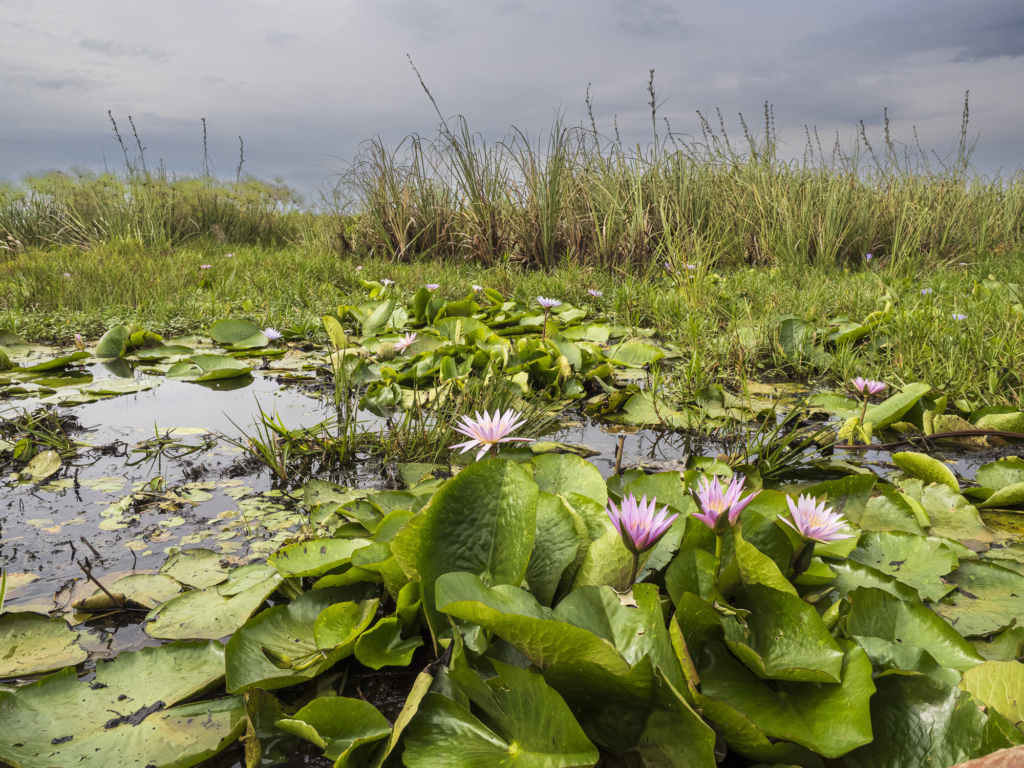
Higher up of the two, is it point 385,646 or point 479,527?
point 479,527

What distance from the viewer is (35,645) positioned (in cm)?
88

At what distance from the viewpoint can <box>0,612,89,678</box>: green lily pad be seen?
0.84 meters

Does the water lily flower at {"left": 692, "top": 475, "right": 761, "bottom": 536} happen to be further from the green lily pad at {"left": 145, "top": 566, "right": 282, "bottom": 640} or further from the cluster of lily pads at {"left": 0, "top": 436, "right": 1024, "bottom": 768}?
the green lily pad at {"left": 145, "top": 566, "right": 282, "bottom": 640}

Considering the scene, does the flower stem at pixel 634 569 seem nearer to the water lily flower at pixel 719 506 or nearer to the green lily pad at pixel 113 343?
the water lily flower at pixel 719 506

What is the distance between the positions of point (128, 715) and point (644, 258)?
4744mm

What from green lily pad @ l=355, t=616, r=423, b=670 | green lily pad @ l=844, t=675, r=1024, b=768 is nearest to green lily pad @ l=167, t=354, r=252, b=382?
green lily pad @ l=355, t=616, r=423, b=670

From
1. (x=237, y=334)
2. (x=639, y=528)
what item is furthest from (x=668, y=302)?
(x=639, y=528)

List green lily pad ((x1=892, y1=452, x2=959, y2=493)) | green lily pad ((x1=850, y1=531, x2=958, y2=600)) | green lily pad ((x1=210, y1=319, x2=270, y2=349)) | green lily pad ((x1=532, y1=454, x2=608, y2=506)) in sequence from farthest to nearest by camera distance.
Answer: green lily pad ((x1=210, y1=319, x2=270, y2=349)) < green lily pad ((x1=892, y1=452, x2=959, y2=493)) < green lily pad ((x1=532, y1=454, x2=608, y2=506)) < green lily pad ((x1=850, y1=531, x2=958, y2=600))

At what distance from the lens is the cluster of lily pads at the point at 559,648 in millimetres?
640

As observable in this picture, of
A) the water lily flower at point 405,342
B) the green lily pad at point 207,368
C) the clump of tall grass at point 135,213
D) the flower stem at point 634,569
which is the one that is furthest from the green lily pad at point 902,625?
the clump of tall grass at point 135,213

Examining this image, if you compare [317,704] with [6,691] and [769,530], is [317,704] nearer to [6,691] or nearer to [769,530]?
[6,691]

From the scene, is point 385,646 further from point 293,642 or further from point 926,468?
point 926,468

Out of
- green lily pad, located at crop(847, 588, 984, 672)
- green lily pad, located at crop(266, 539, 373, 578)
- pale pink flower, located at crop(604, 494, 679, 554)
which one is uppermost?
pale pink flower, located at crop(604, 494, 679, 554)

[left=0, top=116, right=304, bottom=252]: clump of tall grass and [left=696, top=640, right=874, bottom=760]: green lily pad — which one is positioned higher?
[left=0, top=116, right=304, bottom=252]: clump of tall grass
